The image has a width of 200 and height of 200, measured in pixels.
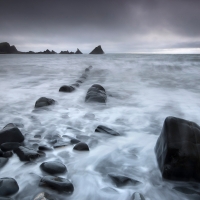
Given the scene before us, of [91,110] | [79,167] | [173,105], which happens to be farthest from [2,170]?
[173,105]

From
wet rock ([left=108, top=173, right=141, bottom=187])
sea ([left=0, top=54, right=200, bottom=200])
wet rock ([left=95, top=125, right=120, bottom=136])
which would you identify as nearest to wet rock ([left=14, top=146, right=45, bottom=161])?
sea ([left=0, top=54, right=200, bottom=200])

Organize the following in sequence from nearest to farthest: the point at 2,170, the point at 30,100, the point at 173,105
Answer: the point at 2,170 → the point at 173,105 → the point at 30,100

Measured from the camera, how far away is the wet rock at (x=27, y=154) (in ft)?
6.42

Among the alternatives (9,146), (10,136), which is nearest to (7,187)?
(9,146)

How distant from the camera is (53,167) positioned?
179 cm

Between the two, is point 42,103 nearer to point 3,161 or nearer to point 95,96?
point 95,96

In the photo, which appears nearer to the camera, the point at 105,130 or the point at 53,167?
the point at 53,167

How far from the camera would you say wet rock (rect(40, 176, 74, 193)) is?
152cm

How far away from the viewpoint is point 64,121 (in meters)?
3.15

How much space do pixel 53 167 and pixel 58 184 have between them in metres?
0.28

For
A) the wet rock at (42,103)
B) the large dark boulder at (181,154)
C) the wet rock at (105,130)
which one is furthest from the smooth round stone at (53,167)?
the wet rock at (42,103)

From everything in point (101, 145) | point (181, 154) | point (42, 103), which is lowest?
point (101, 145)

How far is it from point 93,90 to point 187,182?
325 cm

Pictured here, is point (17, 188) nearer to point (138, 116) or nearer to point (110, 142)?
point (110, 142)
